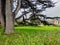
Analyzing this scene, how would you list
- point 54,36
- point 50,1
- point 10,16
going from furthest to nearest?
point 50,1, point 10,16, point 54,36

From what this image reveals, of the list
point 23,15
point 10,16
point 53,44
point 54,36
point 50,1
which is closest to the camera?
point 53,44

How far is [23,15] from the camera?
59.2 ft

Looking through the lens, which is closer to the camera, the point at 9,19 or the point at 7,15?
the point at 7,15

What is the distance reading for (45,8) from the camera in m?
16.8

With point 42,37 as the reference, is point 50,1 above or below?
above

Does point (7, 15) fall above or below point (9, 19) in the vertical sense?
above

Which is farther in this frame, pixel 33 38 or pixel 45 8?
pixel 45 8

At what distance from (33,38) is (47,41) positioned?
391 millimetres

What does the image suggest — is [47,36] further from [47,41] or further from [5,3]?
[5,3]

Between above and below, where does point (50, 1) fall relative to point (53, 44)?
above

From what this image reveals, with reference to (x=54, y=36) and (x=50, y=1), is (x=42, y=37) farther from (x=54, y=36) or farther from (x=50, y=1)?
(x=50, y=1)

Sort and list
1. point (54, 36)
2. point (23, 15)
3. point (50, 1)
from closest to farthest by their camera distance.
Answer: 1. point (54, 36)
2. point (50, 1)
3. point (23, 15)

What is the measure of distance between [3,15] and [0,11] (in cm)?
37

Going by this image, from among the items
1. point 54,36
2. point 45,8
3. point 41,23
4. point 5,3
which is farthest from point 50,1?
point 54,36
